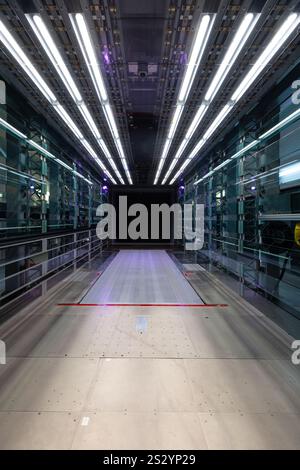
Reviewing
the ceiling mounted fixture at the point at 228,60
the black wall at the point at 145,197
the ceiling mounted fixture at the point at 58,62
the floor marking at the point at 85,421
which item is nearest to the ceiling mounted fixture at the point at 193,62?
the ceiling mounted fixture at the point at 228,60

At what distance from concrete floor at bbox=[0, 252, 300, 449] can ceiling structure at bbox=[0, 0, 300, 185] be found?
269cm

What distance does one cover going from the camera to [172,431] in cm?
160

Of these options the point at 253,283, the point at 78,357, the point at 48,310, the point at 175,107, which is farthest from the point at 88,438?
the point at 175,107

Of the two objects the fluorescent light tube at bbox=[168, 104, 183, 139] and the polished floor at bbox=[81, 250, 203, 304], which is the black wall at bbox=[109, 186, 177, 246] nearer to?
the polished floor at bbox=[81, 250, 203, 304]

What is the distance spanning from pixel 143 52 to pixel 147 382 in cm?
297

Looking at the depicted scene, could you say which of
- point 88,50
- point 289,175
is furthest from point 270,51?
point 289,175

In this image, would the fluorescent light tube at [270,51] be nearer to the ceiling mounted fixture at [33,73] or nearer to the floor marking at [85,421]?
the ceiling mounted fixture at [33,73]

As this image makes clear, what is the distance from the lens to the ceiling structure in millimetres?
2295

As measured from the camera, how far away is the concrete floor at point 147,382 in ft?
5.17

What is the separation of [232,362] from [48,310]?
2.21 metres

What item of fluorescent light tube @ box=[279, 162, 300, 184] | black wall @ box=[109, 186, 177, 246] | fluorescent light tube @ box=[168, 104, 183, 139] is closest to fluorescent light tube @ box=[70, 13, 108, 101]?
fluorescent light tube @ box=[168, 104, 183, 139]

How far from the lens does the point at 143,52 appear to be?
9.68 ft

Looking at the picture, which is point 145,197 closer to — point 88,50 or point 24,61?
point 24,61

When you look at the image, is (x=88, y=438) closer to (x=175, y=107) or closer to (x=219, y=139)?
(x=175, y=107)
